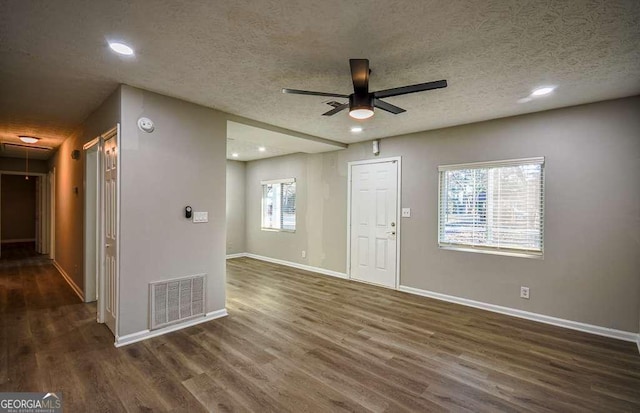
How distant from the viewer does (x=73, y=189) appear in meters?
4.82

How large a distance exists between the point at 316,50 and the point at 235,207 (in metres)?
5.93

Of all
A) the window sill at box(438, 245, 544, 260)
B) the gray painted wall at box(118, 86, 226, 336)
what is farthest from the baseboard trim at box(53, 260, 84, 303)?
the window sill at box(438, 245, 544, 260)

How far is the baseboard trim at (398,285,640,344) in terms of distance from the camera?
316 centimetres

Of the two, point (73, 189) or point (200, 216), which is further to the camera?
point (73, 189)

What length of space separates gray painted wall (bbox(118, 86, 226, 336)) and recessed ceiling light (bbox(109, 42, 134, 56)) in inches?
29.7

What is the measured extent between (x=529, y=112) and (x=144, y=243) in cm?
461

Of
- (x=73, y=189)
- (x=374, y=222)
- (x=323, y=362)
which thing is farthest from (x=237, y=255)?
(x=323, y=362)

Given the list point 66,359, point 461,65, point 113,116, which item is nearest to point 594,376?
point 461,65

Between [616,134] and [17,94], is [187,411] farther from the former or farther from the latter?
[616,134]

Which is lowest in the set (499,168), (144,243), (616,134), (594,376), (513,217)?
(594,376)

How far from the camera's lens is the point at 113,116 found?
315cm

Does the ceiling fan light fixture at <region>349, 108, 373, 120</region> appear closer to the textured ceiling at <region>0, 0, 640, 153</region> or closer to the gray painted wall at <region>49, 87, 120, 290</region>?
the textured ceiling at <region>0, 0, 640, 153</region>

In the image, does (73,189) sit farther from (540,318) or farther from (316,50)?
(540,318)

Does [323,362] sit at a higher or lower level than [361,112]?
lower
